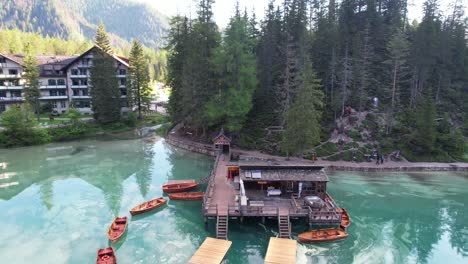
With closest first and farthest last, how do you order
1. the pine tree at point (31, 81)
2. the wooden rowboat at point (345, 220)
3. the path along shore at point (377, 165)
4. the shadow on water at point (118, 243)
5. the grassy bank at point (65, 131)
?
the shadow on water at point (118, 243)
the wooden rowboat at point (345, 220)
the path along shore at point (377, 165)
the grassy bank at point (65, 131)
the pine tree at point (31, 81)

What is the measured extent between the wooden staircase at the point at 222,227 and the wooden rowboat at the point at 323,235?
5.78 metres

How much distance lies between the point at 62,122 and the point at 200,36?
3145 centimetres

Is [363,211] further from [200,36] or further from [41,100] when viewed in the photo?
[41,100]

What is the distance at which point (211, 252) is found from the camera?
2153 centimetres

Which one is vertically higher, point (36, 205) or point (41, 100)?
point (41, 100)

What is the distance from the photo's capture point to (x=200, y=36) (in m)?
50.3

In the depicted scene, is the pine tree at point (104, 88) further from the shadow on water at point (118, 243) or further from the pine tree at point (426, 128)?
the pine tree at point (426, 128)

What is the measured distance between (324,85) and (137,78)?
37975 mm

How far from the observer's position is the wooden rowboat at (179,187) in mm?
33812

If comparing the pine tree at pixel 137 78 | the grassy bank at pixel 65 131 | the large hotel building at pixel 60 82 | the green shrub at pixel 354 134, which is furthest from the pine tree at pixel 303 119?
the large hotel building at pixel 60 82

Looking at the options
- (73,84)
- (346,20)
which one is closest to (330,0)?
(346,20)

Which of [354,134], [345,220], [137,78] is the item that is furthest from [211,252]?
[137,78]

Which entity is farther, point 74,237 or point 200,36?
point 200,36

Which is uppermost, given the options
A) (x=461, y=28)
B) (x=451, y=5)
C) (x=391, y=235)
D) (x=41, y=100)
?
(x=451, y=5)
